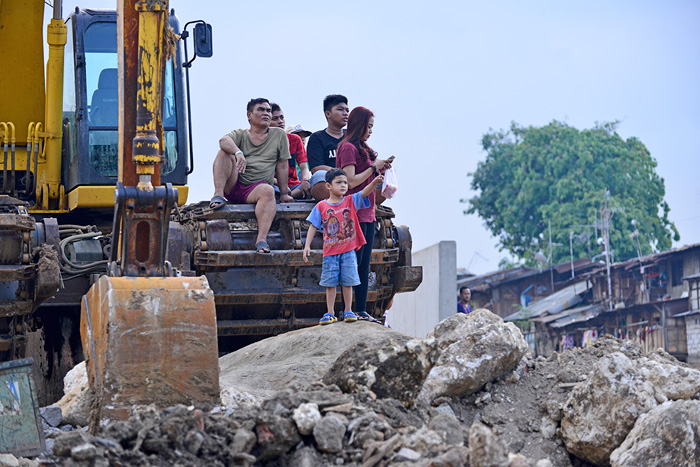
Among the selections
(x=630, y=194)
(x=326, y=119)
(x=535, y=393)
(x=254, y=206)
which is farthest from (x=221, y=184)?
(x=630, y=194)

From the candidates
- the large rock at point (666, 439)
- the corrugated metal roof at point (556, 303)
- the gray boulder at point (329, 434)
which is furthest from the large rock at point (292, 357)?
the corrugated metal roof at point (556, 303)

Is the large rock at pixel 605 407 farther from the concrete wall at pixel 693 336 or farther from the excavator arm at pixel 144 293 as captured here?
the concrete wall at pixel 693 336

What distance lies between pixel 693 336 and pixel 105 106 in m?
21.0

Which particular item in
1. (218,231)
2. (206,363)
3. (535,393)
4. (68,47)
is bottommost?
(535,393)

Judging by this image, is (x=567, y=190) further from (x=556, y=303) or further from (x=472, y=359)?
(x=472, y=359)

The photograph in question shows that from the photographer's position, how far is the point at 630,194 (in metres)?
40.9

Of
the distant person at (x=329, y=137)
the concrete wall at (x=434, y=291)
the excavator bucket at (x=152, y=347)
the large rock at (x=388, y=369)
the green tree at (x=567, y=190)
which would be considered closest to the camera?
the excavator bucket at (x=152, y=347)

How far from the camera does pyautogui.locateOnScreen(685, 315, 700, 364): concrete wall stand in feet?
84.7

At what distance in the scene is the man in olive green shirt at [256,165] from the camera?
8172 millimetres

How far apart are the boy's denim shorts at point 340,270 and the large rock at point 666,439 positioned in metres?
2.64

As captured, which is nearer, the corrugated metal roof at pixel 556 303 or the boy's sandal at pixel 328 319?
the boy's sandal at pixel 328 319

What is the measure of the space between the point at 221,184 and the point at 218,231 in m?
0.42

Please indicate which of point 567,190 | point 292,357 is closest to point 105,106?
point 292,357

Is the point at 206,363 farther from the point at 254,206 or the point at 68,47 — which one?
the point at 68,47
